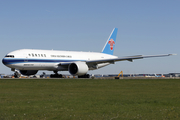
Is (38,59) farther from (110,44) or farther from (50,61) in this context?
(110,44)

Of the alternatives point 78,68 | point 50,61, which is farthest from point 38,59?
point 78,68

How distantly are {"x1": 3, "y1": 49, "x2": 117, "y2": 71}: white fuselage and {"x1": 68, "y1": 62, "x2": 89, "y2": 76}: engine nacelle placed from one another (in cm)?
190

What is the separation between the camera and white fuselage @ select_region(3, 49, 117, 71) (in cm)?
4161

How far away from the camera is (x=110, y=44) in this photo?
6128 centimetres

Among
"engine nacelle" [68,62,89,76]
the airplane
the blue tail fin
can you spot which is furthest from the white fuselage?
the blue tail fin

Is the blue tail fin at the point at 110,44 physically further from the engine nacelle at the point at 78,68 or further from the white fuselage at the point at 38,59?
the engine nacelle at the point at 78,68

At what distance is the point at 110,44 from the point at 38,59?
22071 millimetres

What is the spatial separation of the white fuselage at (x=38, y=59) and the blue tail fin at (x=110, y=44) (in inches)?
412

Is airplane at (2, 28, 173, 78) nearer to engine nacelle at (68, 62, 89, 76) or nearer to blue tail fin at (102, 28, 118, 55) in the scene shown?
engine nacelle at (68, 62, 89, 76)
